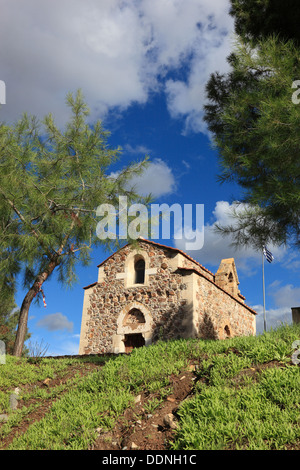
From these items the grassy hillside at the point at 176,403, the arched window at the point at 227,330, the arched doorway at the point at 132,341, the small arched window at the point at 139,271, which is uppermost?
the small arched window at the point at 139,271

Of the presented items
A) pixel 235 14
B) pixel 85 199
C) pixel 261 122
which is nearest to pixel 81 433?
pixel 261 122

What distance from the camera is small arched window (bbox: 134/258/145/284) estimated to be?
16906 mm

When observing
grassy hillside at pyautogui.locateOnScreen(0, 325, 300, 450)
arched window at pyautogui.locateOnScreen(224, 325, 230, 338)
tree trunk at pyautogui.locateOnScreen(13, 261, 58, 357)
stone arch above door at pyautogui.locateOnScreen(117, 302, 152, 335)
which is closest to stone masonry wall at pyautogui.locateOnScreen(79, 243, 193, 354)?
stone arch above door at pyautogui.locateOnScreen(117, 302, 152, 335)

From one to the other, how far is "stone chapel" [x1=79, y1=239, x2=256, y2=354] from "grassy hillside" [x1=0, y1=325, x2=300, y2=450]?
22.2 ft

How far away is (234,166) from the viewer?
412 inches

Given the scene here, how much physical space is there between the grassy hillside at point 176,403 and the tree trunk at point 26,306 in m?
4.69

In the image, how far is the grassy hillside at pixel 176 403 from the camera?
4.93 m

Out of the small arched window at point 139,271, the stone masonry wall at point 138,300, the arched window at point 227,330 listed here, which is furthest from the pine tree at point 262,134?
the arched window at point 227,330

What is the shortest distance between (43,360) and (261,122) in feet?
28.3

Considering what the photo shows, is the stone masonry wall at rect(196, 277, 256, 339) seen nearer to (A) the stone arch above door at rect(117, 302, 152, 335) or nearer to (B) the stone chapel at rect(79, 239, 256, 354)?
(B) the stone chapel at rect(79, 239, 256, 354)

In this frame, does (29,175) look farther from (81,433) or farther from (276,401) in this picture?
(276,401)

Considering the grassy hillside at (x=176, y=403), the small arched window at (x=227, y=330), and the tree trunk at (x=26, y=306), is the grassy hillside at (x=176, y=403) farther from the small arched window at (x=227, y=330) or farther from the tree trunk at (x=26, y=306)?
the small arched window at (x=227, y=330)

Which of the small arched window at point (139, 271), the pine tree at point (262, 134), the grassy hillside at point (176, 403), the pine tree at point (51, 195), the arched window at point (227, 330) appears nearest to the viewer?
the grassy hillside at point (176, 403)

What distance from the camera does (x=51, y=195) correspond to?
1334cm
